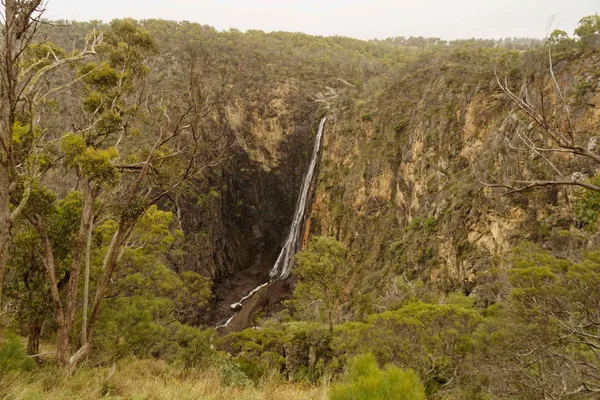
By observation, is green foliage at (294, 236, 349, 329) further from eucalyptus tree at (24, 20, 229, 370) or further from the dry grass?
the dry grass

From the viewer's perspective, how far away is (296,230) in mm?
28516

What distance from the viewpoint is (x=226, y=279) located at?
2775 centimetres

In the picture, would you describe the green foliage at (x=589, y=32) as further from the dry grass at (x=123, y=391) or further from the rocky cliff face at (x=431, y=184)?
the dry grass at (x=123, y=391)

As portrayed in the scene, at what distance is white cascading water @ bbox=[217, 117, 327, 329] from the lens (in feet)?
88.3

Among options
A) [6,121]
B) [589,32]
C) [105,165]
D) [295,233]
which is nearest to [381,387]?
[6,121]

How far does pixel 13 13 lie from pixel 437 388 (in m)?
9.47

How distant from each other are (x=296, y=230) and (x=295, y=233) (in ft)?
0.83

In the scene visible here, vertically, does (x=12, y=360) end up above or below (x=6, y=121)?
below

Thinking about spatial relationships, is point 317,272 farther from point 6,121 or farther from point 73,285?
point 6,121

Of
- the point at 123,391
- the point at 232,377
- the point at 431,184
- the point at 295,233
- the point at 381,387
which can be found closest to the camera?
the point at 381,387

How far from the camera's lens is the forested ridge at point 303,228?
205 inches

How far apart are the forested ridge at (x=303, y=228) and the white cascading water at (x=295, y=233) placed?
39.2 inches

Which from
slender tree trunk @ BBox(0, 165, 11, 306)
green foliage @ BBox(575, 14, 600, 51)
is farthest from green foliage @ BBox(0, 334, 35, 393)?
green foliage @ BBox(575, 14, 600, 51)

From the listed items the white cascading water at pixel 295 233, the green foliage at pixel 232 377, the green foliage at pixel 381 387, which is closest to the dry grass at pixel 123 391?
the green foliage at pixel 232 377
